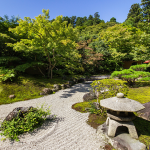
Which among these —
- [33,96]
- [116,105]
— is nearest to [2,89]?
[33,96]

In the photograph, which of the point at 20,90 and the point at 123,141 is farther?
the point at 20,90

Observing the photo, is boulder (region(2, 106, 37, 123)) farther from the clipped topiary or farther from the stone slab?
the stone slab

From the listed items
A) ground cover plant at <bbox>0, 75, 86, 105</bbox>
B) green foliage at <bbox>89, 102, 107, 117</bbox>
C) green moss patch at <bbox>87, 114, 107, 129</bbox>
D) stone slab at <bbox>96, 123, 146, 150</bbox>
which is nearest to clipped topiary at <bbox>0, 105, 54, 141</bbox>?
green moss patch at <bbox>87, 114, 107, 129</bbox>

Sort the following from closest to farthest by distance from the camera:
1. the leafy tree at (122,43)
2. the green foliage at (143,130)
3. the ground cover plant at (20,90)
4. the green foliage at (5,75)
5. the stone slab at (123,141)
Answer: the stone slab at (123,141)
the green foliage at (143,130)
the ground cover plant at (20,90)
the green foliage at (5,75)
the leafy tree at (122,43)

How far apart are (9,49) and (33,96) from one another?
573 centimetres

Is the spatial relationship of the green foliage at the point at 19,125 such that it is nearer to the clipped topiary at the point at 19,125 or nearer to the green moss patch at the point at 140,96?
the clipped topiary at the point at 19,125

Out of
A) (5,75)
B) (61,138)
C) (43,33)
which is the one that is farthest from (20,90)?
(61,138)

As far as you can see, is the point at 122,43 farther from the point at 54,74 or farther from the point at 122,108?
the point at 122,108

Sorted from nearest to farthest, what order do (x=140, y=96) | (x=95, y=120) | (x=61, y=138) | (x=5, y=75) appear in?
(x=61, y=138), (x=95, y=120), (x=140, y=96), (x=5, y=75)

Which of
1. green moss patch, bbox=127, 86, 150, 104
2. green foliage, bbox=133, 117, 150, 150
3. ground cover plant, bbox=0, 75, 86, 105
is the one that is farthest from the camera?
ground cover plant, bbox=0, 75, 86, 105

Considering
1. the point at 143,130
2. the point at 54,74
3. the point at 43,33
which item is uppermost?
the point at 43,33

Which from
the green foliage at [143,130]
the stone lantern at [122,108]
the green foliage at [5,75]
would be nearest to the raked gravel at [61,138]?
the stone lantern at [122,108]

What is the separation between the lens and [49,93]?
7.39 m

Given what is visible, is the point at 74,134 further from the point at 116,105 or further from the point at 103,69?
the point at 103,69
